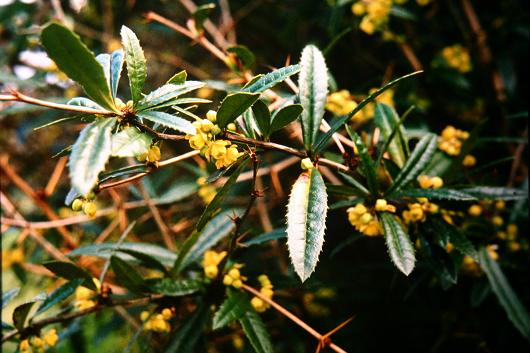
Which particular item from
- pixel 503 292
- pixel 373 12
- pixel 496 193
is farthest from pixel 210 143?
pixel 373 12

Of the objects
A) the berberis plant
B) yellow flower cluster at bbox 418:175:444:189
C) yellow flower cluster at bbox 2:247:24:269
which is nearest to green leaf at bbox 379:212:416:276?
the berberis plant

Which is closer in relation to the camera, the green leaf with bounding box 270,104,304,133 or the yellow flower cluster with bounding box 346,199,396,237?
the green leaf with bounding box 270,104,304,133

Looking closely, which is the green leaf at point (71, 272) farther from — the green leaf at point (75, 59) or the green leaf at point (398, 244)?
the green leaf at point (398, 244)

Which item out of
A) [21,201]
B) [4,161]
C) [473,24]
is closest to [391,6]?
[473,24]

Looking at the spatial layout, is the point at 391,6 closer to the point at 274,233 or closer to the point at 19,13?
the point at 274,233

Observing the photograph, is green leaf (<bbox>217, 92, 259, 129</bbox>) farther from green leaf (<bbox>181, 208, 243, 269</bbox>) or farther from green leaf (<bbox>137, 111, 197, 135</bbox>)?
green leaf (<bbox>181, 208, 243, 269</bbox>)

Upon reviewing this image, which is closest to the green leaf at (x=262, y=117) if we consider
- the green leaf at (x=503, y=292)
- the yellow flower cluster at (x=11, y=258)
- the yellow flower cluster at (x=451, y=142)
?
the yellow flower cluster at (x=451, y=142)

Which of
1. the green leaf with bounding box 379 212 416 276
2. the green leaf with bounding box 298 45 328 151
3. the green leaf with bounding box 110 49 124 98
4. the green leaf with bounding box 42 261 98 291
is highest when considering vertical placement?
the green leaf with bounding box 110 49 124 98
